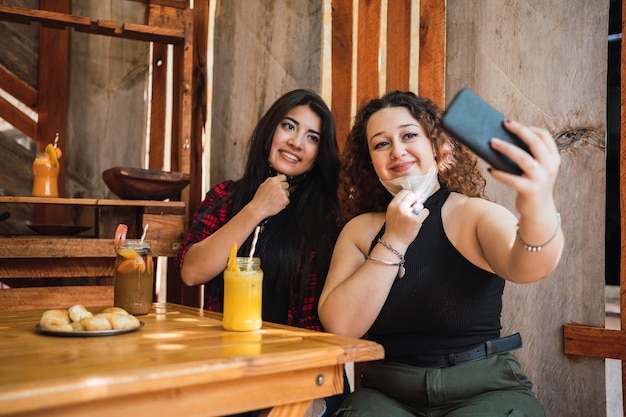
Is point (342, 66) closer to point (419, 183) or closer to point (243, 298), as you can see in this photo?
point (419, 183)

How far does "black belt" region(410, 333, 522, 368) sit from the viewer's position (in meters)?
1.60

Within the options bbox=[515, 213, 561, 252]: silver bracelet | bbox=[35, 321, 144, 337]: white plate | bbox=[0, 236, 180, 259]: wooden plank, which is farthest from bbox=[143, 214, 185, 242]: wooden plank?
bbox=[515, 213, 561, 252]: silver bracelet

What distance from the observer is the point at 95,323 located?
1336mm

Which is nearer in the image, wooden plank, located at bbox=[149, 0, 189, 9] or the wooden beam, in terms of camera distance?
wooden plank, located at bbox=[149, 0, 189, 9]

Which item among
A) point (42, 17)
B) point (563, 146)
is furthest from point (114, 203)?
point (563, 146)

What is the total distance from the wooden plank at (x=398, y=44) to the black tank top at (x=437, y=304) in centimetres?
96

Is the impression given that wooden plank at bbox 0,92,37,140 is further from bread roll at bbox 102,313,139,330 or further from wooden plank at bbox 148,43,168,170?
bread roll at bbox 102,313,139,330

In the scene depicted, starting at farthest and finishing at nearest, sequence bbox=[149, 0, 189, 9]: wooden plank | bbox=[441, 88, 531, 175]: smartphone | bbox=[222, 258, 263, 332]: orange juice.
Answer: bbox=[149, 0, 189, 9]: wooden plank < bbox=[222, 258, 263, 332]: orange juice < bbox=[441, 88, 531, 175]: smartphone

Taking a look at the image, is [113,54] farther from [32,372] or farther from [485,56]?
[32,372]

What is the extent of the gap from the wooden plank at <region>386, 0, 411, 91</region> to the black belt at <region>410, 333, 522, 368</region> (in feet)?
3.95

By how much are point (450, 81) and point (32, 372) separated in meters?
1.81

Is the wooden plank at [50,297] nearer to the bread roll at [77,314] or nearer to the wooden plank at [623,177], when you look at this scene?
the bread roll at [77,314]

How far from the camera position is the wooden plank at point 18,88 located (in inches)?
145

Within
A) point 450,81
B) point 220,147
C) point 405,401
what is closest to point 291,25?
point 220,147
